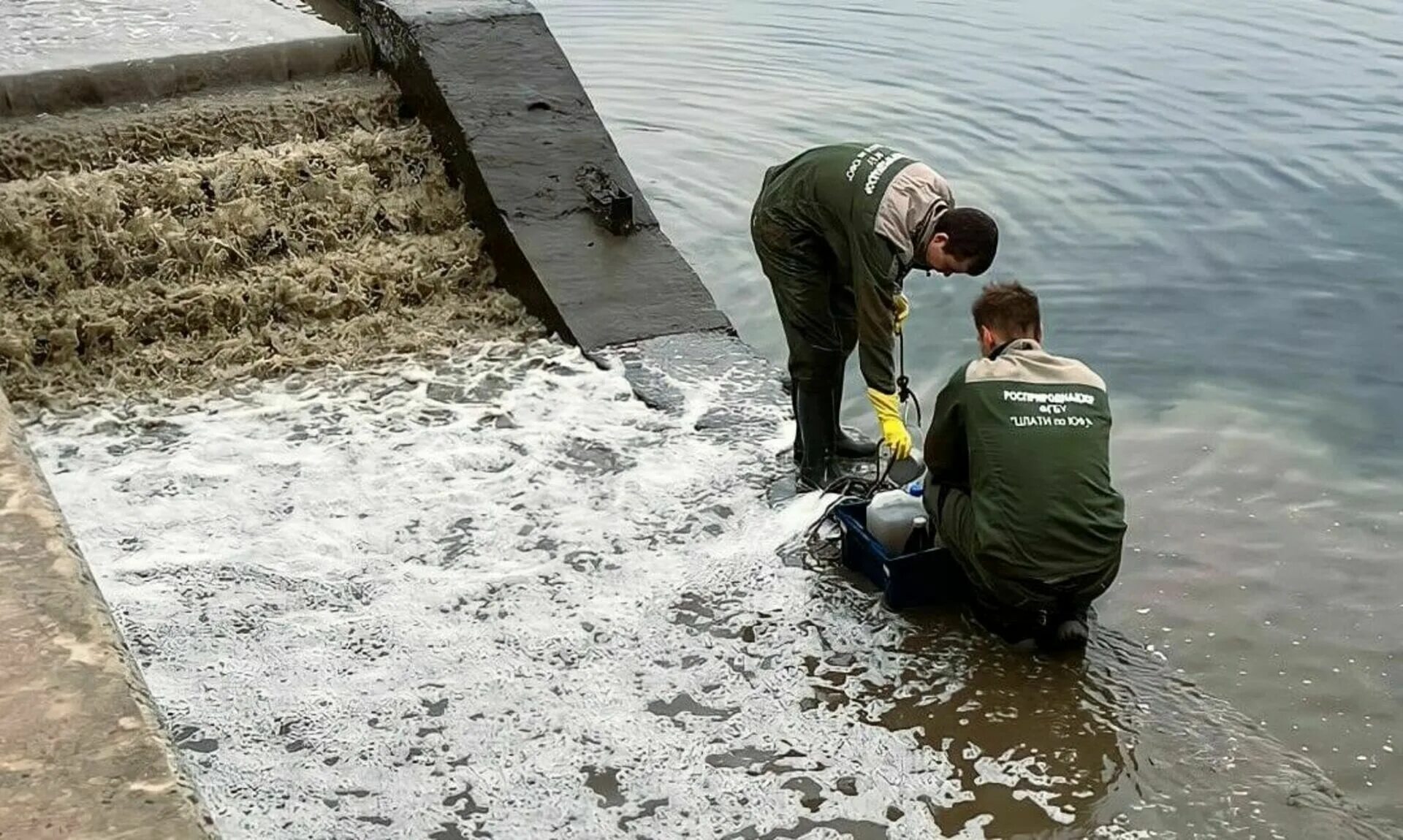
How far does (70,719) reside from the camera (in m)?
2.74

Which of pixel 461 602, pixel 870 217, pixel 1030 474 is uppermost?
pixel 870 217

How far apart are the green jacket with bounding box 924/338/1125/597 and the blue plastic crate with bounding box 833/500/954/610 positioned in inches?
13.4

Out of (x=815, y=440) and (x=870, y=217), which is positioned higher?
(x=870, y=217)

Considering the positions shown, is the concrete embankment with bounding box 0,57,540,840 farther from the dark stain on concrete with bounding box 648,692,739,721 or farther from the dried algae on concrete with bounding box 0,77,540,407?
the dark stain on concrete with bounding box 648,692,739,721

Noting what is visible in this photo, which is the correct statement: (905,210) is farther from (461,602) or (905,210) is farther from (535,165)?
(535,165)

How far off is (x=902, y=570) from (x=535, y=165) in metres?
4.22

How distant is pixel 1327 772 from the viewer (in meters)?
4.73

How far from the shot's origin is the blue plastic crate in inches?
209

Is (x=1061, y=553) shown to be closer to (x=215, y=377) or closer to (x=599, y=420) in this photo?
(x=599, y=420)

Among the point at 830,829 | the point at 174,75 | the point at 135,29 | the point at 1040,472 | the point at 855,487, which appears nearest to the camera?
the point at 830,829

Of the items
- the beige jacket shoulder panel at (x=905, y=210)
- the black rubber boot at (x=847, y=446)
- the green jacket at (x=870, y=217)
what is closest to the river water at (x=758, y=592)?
the black rubber boot at (x=847, y=446)

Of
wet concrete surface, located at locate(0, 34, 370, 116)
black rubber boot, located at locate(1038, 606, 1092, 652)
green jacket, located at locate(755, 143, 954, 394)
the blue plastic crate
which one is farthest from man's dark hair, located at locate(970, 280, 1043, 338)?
wet concrete surface, located at locate(0, 34, 370, 116)

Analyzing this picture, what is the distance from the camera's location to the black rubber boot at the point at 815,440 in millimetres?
6250

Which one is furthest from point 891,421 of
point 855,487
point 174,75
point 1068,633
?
point 174,75
